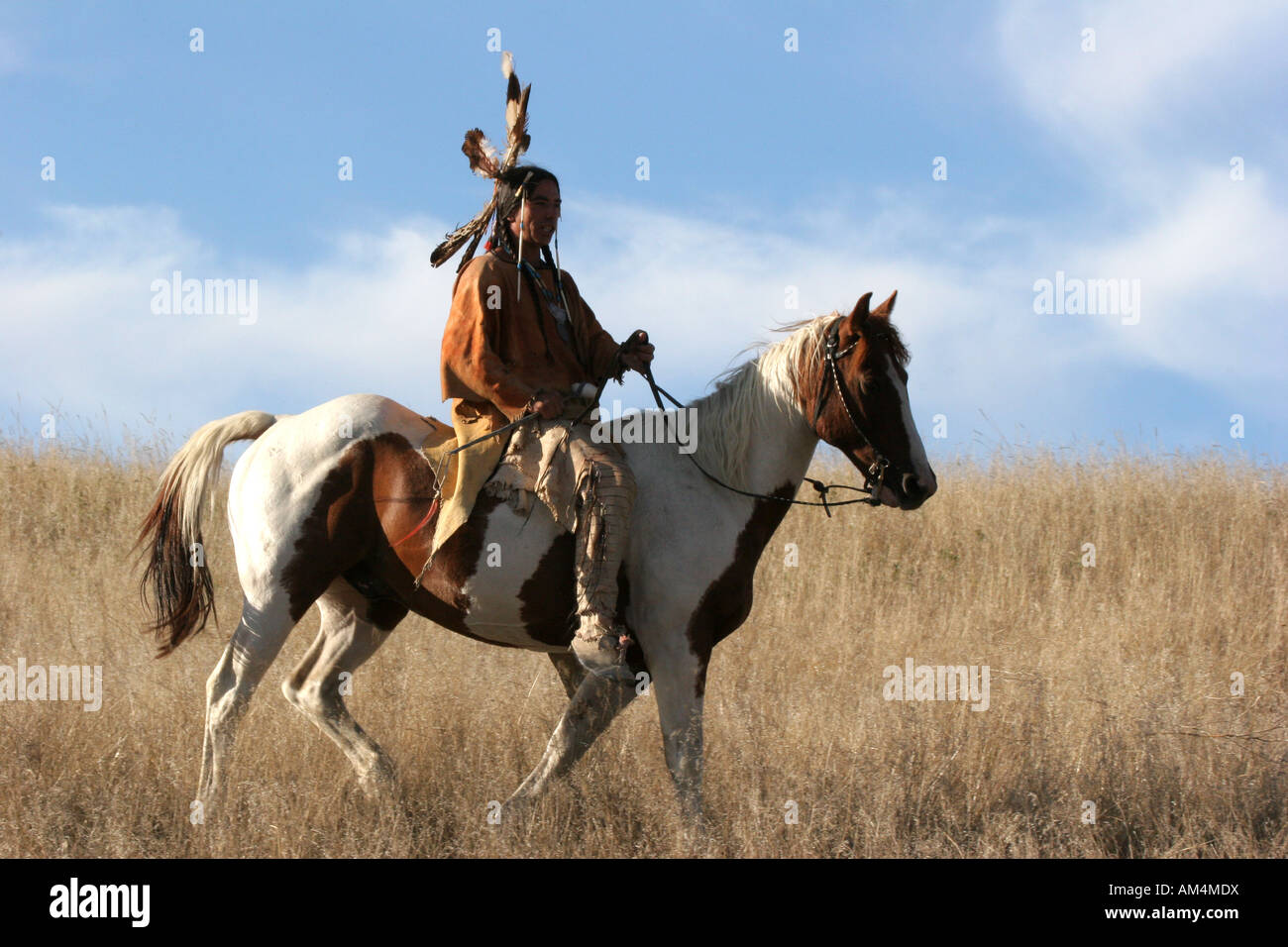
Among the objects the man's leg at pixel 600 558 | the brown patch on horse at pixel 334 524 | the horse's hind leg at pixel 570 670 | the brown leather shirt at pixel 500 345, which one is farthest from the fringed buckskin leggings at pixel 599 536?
the brown patch on horse at pixel 334 524

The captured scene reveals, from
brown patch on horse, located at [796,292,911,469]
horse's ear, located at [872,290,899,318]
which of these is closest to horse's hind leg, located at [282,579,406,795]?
brown patch on horse, located at [796,292,911,469]

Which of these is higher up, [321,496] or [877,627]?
[321,496]

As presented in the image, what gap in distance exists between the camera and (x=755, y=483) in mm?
4730

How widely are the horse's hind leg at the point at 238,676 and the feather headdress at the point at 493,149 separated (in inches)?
70.2

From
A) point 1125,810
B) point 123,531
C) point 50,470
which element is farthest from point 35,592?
point 1125,810

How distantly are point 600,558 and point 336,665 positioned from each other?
1.74m

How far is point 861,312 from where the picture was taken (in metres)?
4.52

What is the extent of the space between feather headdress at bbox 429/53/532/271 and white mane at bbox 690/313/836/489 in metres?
1.35

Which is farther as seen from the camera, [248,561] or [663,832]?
[248,561]

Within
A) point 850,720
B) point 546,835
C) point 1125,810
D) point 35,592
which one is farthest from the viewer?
point 35,592

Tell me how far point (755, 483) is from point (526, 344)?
1177mm

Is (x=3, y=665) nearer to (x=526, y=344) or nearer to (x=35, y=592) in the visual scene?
(x=35, y=592)

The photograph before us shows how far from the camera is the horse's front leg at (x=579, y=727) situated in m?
4.77

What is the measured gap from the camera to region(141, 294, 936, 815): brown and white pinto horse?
14.9ft
